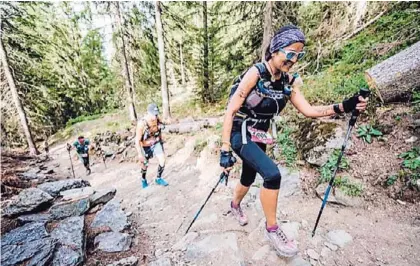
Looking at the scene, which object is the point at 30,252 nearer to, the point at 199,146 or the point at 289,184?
the point at 289,184

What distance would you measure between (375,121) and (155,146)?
5269 millimetres

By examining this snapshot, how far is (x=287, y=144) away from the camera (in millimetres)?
6062

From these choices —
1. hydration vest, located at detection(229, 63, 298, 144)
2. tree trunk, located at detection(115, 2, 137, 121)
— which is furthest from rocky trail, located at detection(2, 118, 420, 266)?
tree trunk, located at detection(115, 2, 137, 121)

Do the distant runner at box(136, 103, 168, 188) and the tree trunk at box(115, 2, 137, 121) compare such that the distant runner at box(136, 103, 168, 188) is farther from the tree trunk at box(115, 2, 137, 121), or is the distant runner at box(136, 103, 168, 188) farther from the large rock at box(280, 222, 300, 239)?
the tree trunk at box(115, 2, 137, 121)

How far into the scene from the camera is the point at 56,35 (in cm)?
Result: 2314

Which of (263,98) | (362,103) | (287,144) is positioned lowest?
(287,144)

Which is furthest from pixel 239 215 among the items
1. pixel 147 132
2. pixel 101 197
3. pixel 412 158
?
pixel 147 132

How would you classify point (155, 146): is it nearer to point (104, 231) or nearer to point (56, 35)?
point (104, 231)

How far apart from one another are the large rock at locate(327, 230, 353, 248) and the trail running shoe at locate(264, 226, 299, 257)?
2.38ft

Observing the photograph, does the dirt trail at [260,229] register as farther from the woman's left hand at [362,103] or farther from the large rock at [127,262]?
the woman's left hand at [362,103]

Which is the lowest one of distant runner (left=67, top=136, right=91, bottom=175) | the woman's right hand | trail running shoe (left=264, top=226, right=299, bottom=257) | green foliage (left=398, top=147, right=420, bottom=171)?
distant runner (left=67, top=136, right=91, bottom=175)

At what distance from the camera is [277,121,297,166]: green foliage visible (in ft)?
18.6

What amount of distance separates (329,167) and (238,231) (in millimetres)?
2202

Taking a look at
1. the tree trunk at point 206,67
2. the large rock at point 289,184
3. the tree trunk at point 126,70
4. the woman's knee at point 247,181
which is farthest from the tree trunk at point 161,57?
the woman's knee at point 247,181
